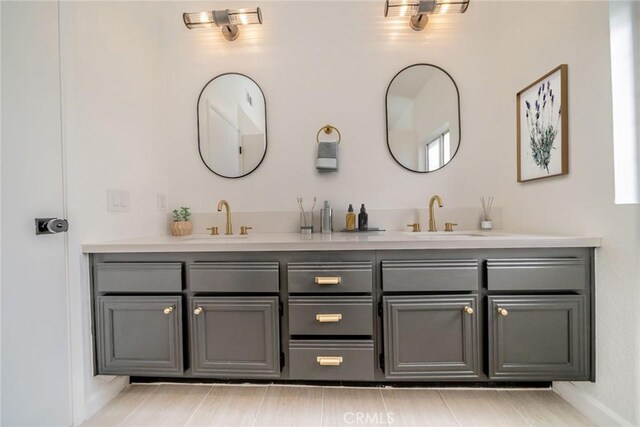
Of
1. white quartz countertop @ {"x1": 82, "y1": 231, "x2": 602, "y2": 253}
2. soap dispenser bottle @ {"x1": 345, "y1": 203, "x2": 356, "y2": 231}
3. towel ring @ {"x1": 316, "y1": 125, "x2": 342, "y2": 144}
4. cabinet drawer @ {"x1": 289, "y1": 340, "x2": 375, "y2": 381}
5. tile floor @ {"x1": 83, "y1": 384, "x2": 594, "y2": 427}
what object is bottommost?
tile floor @ {"x1": 83, "y1": 384, "x2": 594, "y2": 427}

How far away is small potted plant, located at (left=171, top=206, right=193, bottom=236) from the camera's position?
169 cm

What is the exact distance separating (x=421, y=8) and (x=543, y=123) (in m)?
1.00

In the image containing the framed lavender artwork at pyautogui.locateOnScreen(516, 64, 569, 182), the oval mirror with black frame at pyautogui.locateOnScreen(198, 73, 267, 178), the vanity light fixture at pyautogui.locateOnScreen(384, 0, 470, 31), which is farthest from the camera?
the oval mirror with black frame at pyautogui.locateOnScreen(198, 73, 267, 178)

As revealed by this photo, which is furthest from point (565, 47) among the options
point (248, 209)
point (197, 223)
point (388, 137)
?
point (197, 223)

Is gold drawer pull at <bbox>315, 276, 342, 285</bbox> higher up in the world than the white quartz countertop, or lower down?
lower down

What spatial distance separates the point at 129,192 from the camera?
1475 mm

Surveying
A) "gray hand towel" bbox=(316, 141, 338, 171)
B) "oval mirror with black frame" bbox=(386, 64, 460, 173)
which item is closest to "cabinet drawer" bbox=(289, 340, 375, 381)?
"gray hand towel" bbox=(316, 141, 338, 171)

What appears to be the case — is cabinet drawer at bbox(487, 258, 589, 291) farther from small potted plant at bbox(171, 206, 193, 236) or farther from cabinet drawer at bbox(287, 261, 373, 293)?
small potted plant at bbox(171, 206, 193, 236)

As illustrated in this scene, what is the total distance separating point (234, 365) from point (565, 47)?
7.29ft

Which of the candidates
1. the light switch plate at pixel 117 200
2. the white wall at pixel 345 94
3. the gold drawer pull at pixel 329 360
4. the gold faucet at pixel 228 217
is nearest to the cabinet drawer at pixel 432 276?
the gold drawer pull at pixel 329 360

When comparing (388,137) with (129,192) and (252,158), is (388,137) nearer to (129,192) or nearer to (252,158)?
(252,158)

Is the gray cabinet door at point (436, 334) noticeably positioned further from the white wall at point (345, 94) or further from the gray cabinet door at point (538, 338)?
the white wall at point (345, 94)

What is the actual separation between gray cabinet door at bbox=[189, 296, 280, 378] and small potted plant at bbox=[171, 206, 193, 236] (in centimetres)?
68

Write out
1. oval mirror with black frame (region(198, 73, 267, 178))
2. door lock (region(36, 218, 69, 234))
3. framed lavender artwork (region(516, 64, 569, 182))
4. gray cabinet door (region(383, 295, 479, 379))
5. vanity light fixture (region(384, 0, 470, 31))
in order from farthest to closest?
1. oval mirror with black frame (region(198, 73, 267, 178))
2. vanity light fixture (region(384, 0, 470, 31))
3. framed lavender artwork (region(516, 64, 569, 182))
4. gray cabinet door (region(383, 295, 479, 379))
5. door lock (region(36, 218, 69, 234))
